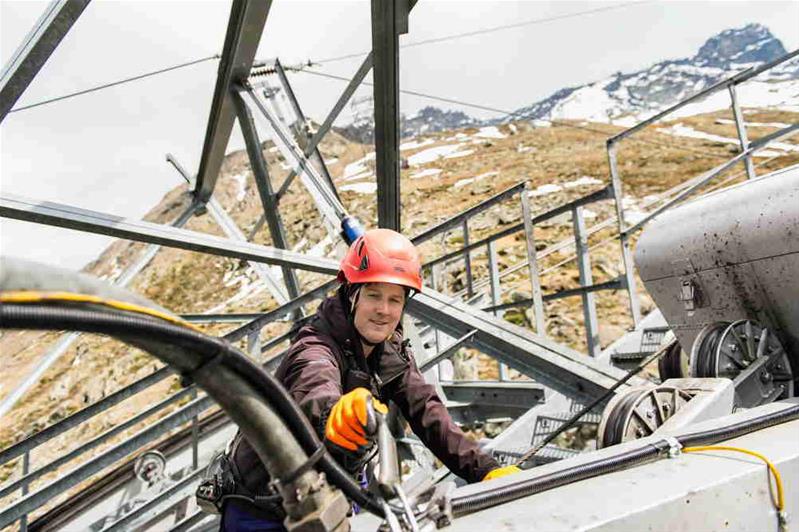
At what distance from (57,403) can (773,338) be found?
66.6ft

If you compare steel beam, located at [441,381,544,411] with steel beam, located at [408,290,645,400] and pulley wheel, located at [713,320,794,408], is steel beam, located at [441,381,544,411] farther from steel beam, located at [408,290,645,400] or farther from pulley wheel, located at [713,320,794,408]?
pulley wheel, located at [713,320,794,408]

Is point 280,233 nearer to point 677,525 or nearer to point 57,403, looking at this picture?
point 677,525

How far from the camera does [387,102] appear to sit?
425 cm

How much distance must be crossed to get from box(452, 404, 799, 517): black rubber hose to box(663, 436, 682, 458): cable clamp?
10 millimetres

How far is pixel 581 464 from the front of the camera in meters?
1.66

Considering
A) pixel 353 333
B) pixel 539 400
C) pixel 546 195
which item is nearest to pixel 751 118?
pixel 546 195

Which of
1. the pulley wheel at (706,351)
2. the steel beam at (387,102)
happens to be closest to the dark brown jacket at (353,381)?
the pulley wheel at (706,351)

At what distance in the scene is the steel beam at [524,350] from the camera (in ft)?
10.8

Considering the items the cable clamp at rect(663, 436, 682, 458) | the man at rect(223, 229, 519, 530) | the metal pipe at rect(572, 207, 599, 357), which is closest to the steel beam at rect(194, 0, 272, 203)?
the man at rect(223, 229, 519, 530)

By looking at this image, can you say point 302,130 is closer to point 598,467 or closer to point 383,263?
point 383,263

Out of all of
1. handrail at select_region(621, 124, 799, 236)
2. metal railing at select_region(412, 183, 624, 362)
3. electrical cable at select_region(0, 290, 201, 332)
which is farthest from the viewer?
handrail at select_region(621, 124, 799, 236)

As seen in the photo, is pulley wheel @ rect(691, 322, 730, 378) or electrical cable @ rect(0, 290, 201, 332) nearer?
electrical cable @ rect(0, 290, 201, 332)

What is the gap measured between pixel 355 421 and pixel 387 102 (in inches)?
130

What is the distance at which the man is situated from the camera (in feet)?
6.31
